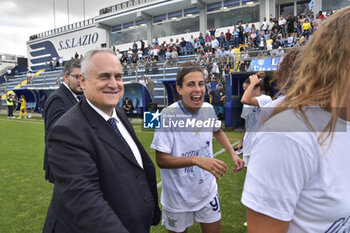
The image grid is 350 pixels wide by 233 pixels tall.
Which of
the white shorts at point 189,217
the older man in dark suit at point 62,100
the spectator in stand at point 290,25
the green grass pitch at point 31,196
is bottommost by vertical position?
the green grass pitch at point 31,196

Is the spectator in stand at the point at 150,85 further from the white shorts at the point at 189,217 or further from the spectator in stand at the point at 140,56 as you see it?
the white shorts at the point at 189,217

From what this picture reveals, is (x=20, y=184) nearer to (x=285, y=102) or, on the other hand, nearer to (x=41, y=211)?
(x=41, y=211)

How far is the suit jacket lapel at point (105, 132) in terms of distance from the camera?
150 centimetres

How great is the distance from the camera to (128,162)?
1.54 m

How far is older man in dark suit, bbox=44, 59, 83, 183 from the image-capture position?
2922mm

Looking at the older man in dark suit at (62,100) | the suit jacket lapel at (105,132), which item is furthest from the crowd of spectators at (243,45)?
the suit jacket lapel at (105,132)

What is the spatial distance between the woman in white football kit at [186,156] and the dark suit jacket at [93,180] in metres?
0.67

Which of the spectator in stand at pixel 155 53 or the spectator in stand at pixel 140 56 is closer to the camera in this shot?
the spectator in stand at pixel 155 53

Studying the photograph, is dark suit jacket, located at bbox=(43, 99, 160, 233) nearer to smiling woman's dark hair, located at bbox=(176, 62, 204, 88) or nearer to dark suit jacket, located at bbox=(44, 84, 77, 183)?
smiling woman's dark hair, located at bbox=(176, 62, 204, 88)

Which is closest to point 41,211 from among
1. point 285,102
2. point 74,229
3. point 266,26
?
point 74,229

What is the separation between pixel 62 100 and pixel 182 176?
1709mm

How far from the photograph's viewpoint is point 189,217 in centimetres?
233

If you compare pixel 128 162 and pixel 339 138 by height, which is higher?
pixel 339 138

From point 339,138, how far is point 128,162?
3.56 ft
